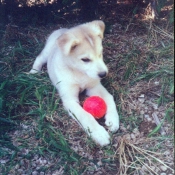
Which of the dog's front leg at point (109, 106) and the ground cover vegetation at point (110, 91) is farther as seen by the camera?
the dog's front leg at point (109, 106)

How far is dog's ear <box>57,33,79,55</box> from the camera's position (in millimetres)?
2932

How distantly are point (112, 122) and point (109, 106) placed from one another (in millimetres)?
191

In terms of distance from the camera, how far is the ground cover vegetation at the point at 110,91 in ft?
8.31

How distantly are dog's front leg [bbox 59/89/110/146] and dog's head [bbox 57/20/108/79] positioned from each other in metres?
0.29

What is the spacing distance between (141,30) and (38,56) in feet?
4.23

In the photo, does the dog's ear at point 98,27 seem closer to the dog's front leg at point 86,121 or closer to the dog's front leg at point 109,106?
the dog's front leg at point 109,106

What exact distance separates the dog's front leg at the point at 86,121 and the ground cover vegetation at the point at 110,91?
0.06 meters

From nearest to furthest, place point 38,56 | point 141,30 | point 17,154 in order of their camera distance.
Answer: point 17,154
point 38,56
point 141,30

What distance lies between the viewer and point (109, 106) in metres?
2.98

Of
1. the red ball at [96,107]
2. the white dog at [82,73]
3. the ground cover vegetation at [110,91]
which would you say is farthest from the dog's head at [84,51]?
the ground cover vegetation at [110,91]

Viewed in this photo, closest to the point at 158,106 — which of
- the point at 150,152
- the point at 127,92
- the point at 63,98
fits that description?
the point at 127,92

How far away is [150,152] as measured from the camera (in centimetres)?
255

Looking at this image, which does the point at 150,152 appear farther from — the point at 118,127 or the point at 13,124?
the point at 13,124

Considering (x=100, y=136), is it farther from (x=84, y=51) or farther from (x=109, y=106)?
(x=84, y=51)
